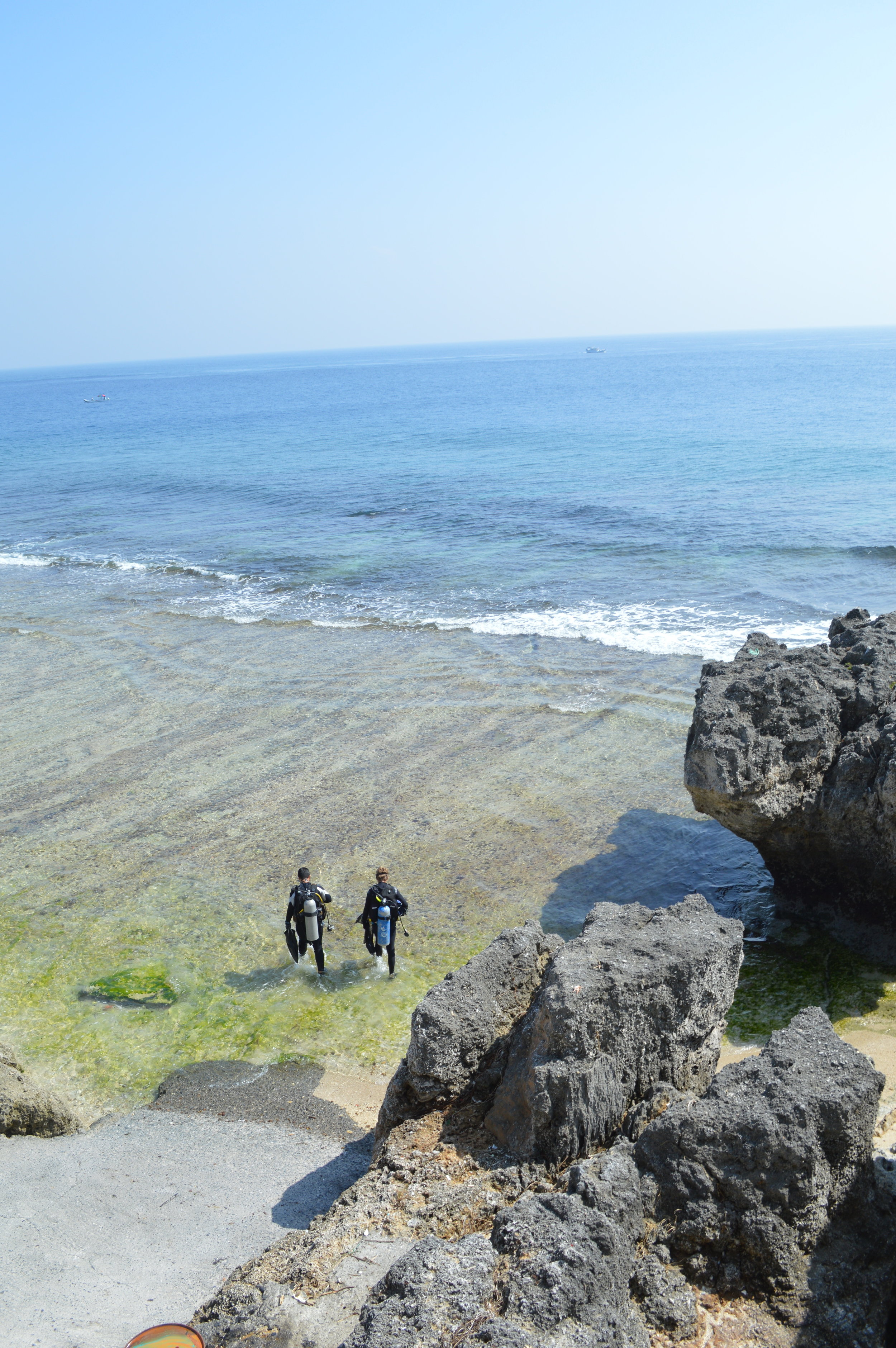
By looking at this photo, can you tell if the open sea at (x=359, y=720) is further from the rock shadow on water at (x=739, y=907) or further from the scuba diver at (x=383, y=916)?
the scuba diver at (x=383, y=916)

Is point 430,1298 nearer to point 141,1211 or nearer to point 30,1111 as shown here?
point 141,1211

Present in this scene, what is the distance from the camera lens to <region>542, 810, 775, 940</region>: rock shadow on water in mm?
12766

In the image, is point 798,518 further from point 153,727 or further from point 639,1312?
point 639,1312

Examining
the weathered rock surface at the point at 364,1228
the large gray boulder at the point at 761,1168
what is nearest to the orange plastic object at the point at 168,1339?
the weathered rock surface at the point at 364,1228

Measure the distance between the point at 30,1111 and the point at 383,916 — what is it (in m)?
4.24

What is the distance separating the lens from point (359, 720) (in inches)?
777

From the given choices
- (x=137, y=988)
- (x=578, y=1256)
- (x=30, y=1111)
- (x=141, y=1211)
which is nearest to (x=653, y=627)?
(x=137, y=988)

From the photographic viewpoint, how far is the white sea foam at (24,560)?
1412 inches

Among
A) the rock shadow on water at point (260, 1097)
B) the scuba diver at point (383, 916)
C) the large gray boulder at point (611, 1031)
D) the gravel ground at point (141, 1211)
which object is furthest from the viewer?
the scuba diver at point (383, 916)

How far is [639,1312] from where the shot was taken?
17.2 feet

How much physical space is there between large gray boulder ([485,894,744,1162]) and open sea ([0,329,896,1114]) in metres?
3.22

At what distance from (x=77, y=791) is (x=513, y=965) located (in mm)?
11104

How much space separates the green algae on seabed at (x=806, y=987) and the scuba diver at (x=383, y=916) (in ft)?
13.1

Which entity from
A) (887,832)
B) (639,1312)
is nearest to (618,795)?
(887,832)
